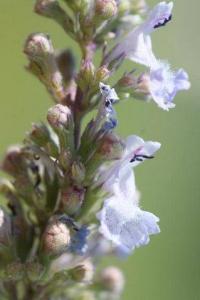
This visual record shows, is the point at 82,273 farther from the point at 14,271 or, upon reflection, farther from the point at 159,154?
the point at 159,154

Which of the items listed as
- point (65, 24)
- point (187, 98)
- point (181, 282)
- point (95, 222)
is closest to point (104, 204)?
point (95, 222)

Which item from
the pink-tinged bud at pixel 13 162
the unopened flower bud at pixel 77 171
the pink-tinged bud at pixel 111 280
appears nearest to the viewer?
the unopened flower bud at pixel 77 171

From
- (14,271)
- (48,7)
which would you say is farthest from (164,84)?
(14,271)

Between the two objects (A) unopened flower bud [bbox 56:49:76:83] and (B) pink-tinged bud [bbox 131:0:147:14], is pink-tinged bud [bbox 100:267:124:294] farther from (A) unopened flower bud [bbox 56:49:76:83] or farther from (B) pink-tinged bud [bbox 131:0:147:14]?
(B) pink-tinged bud [bbox 131:0:147:14]

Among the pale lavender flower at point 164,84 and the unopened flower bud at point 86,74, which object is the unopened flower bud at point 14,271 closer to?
the unopened flower bud at point 86,74

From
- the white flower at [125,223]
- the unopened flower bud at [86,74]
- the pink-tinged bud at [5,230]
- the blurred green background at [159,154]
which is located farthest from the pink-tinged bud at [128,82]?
the blurred green background at [159,154]

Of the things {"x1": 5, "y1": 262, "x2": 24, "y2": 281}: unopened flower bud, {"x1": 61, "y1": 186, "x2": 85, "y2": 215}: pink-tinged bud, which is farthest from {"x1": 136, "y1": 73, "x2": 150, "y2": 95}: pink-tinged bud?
{"x1": 5, "y1": 262, "x2": 24, "y2": 281}: unopened flower bud
